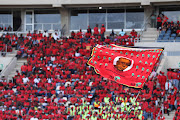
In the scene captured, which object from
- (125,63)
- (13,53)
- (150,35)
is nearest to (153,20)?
(150,35)

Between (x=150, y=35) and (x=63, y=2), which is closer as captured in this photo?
(x=150, y=35)

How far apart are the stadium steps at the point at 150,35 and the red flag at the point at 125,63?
43.4 ft

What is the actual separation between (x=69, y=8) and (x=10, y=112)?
12.6m

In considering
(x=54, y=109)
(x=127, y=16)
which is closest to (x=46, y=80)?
(x=54, y=109)

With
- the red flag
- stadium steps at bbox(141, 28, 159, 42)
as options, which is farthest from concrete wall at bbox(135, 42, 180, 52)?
the red flag

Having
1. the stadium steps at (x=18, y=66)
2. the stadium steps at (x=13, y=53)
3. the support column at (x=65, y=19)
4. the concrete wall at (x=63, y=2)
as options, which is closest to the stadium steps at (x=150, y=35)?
the concrete wall at (x=63, y=2)

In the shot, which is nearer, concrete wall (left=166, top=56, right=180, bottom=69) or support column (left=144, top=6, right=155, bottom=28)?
concrete wall (left=166, top=56, right=180, bottom=69)

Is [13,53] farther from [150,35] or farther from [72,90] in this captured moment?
[150,35]

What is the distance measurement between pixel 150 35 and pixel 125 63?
15.2m

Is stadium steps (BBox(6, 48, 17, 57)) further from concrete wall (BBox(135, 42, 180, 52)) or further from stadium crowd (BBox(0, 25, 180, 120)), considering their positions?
concrete wall (BBox(135, 42, 180, 52))

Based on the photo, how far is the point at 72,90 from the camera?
85.8ft

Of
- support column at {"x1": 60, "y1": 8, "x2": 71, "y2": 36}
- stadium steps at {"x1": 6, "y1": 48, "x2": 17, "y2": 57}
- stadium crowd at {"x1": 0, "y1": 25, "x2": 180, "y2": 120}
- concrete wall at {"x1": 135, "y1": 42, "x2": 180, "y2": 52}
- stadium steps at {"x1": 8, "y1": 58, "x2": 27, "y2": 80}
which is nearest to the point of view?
stadium crowd at {"x1": 0, "y1": 25, "x2": 180, "y2": 120}

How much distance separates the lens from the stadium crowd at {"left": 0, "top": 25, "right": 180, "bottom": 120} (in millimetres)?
24062

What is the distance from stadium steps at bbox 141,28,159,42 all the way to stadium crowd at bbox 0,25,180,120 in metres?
0.79
